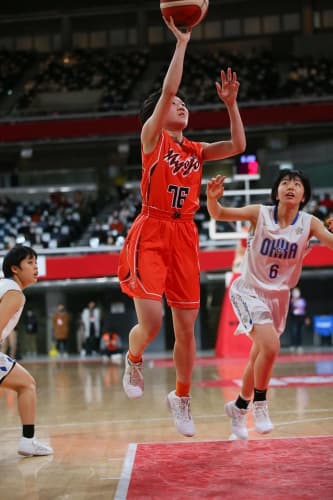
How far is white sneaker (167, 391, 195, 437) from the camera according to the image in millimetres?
5609

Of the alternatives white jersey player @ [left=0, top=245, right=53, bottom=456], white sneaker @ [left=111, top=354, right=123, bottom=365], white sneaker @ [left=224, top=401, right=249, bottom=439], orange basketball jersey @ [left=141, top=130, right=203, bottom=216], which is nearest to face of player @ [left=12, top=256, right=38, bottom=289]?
white jersey player @ [left=0, top=245, right=53, bottom=456]

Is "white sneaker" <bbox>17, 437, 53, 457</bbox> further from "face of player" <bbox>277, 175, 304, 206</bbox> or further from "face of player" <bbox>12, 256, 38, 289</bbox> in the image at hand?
"face of player" <bbox>277, 175, 304, 206</bbox>

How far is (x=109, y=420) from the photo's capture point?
8.27 m

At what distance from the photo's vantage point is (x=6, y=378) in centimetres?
612

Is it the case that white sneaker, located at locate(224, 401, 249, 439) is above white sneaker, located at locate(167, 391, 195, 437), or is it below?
below

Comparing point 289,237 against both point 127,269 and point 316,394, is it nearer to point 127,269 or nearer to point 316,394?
point 127,269

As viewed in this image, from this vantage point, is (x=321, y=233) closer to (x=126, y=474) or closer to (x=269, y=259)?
(x=269, y=259)

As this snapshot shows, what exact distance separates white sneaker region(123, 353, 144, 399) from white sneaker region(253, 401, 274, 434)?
86cm

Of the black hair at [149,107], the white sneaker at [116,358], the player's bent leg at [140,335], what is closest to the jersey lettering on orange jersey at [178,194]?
the black hair at [149,107]

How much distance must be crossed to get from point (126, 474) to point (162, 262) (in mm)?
1437

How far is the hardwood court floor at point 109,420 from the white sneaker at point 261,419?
0.82 meters

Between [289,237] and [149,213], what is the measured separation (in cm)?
104

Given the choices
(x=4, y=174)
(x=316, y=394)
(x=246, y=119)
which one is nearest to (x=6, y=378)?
(x=316, y=394)

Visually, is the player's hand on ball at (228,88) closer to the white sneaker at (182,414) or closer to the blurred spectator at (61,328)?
the white sneaker at (182,414)
